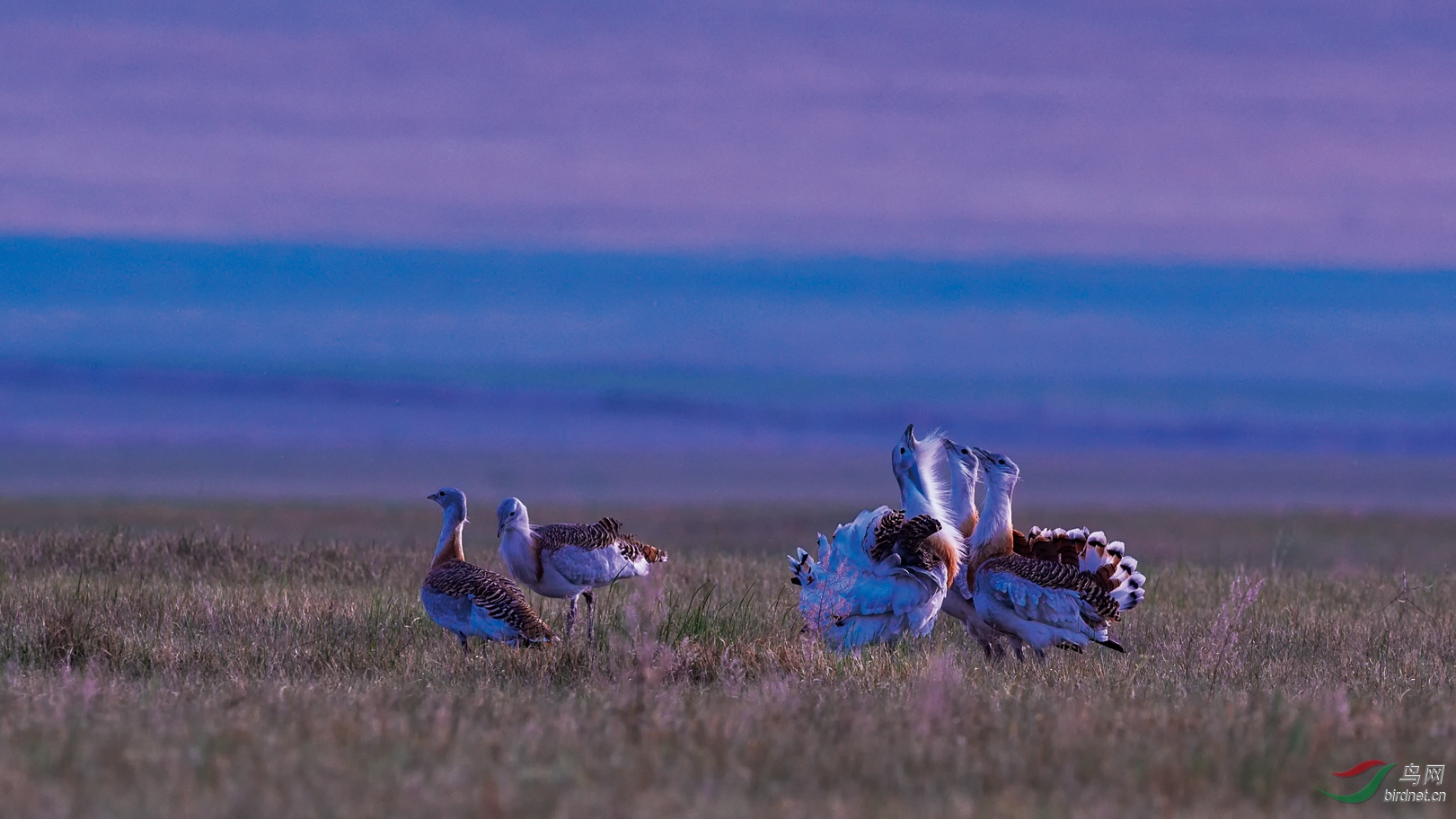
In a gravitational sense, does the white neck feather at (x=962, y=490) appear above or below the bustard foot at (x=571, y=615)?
above

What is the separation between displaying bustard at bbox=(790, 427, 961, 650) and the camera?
995cm

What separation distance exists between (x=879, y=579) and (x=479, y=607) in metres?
2.65

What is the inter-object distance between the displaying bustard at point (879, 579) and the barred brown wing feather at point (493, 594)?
5.91 ft

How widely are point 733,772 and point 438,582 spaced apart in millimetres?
5191

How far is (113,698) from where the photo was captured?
22.2 ft

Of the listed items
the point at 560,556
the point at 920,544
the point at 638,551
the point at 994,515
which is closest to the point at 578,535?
the point at 560,556

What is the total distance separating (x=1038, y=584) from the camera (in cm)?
977

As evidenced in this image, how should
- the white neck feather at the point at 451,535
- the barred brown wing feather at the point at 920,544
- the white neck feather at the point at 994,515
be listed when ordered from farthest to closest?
the white neck feather at the point at 451,535
the white neck feather at the point at 994,515
the barred brown wing feather at the point at 920,544

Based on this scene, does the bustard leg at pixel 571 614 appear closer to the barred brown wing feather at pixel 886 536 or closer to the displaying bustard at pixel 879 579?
the displaying bustard at pixel 879 579

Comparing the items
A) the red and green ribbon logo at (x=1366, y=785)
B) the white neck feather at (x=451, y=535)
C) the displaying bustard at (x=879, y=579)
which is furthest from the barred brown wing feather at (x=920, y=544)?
the red and green ribbon logo at (x=1366, y=785)

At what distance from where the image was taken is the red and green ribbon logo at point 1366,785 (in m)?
5.36

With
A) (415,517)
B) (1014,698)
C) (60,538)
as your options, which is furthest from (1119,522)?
(1014,698)

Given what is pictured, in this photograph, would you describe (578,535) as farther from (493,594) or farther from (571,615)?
(493,594)

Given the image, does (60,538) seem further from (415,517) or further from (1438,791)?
(415,517)
